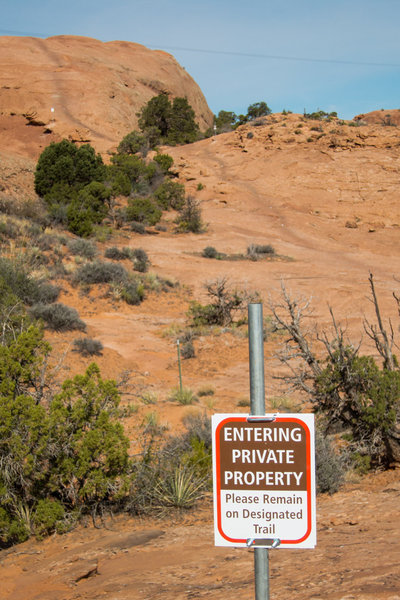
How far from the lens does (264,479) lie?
1878mm

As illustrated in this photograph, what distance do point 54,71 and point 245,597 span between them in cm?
5539

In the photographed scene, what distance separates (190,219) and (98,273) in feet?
46.2

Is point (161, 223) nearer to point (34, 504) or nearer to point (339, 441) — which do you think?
point (339, 441)

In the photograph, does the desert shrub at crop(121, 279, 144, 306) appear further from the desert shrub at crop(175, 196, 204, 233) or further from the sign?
the sign

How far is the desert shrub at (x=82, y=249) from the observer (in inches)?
849

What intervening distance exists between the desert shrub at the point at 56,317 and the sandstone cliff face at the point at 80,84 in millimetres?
31176

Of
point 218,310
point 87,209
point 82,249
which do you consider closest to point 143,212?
point 87,209

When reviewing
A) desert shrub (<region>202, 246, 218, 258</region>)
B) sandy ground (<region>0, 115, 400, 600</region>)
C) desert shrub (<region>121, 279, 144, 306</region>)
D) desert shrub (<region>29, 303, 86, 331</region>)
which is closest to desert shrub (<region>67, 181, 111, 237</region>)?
sandy ground (<region>0, 115, 400, 600</region>)

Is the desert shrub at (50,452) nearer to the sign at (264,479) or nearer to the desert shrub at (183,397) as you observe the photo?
the sign at (264,479)

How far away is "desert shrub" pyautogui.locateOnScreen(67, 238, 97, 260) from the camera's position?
21.6 m

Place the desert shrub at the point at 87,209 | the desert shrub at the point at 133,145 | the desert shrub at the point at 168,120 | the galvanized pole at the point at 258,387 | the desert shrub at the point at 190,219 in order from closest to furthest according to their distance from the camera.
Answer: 1. the galvanized pole at the point at 258,387
2. the desert shrub at the point at 87,209
3. the desert shrub at the point at 190,219
4. the desert shrub at the point at 133,145
5. the desert shrub at the point at 168,120

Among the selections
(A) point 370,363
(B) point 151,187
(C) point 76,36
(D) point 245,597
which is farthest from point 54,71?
(D) point 245,597

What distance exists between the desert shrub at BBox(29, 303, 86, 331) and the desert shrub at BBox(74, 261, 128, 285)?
4178 mm

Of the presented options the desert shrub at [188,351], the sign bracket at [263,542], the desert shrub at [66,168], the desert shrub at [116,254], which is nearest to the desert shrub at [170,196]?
the desert shrub at [66,168]
